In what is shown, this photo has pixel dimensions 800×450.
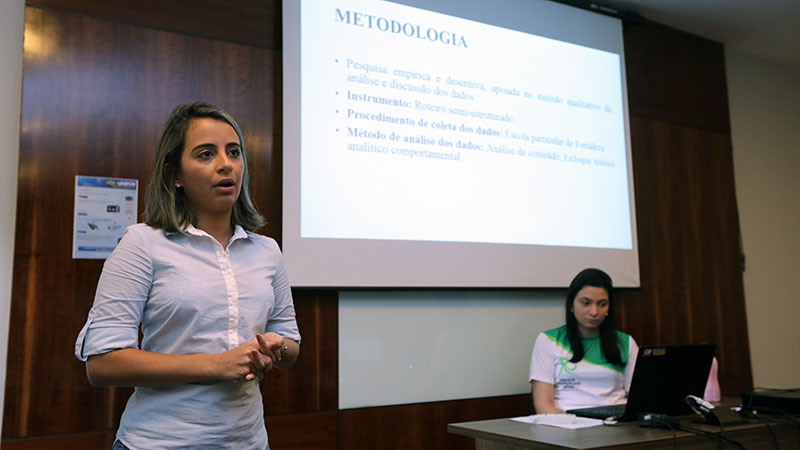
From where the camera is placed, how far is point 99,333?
118 cm

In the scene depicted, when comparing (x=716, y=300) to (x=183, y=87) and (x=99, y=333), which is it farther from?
(x=99, y=333)

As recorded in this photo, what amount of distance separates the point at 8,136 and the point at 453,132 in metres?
1.88

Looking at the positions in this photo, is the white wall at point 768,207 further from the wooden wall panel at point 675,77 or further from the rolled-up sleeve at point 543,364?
the rolled-up sleeve at point 543,364

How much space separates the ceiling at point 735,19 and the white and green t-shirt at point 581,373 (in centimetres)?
215

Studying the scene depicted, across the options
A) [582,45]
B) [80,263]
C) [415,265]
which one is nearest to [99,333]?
[80,263]

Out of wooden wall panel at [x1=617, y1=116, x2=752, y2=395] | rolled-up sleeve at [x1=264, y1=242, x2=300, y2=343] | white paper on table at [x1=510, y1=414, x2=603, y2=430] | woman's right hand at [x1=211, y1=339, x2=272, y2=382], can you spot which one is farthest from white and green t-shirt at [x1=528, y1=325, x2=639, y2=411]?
woman's right hand at [x1=211, y1=339, x2=272, y2=382]

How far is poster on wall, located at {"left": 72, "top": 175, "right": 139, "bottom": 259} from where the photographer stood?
7.91 ft

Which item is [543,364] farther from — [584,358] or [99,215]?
[99,215]

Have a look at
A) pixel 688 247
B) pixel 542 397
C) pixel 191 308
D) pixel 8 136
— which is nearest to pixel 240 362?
pixel 191 308

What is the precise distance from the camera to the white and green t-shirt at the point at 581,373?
2.77 meters

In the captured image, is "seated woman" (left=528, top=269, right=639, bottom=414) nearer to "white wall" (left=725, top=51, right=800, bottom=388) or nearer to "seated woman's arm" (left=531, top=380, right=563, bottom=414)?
"seated woman's arm" (left=531, top=380, right=563, bottom=414)

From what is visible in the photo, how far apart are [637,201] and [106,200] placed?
2833mm

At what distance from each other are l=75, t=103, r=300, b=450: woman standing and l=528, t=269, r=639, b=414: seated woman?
5.52 feet

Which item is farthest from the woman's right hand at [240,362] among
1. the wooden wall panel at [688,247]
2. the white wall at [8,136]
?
the wooden wall panel at [688,247]
